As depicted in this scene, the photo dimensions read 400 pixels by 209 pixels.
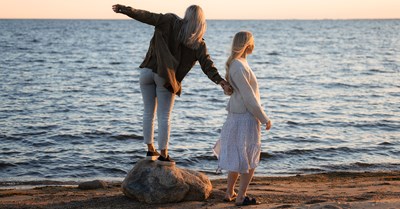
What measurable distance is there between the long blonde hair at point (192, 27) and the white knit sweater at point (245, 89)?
0.57 meters

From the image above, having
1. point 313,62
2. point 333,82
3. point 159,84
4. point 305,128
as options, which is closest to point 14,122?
point 305,128

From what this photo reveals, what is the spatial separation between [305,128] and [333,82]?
43.0ft

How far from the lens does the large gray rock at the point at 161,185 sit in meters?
8.10

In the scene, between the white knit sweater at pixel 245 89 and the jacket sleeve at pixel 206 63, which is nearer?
the white knit sweater at pixel 245 89

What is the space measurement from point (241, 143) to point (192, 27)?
1.51 metres

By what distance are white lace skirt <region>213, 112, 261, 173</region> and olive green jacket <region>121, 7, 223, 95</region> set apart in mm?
561

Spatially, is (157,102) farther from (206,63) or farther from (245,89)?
(245,89)

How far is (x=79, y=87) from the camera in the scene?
1056 inches

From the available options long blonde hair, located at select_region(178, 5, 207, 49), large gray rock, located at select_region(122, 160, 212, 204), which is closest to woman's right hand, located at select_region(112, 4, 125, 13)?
long blonde hair, located at select_region(178, 5, 207, 49)

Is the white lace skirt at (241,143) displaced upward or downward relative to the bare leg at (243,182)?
upward

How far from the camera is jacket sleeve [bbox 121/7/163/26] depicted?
285 inches

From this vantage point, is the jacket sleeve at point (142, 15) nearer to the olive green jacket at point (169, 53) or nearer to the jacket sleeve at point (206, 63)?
the olive green jacket at point (169, 53)

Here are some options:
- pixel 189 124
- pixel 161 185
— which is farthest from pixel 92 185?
pixel 189 124

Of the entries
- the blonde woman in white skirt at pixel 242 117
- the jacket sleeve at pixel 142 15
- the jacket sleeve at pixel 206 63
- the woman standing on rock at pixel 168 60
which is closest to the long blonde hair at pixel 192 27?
the woman standing on rock at pixel 168 60
